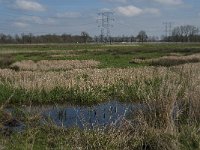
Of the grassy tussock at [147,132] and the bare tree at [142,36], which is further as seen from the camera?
the bare tree at [142,36]

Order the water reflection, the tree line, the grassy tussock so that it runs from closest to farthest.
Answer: the grassy tussock
the water reflection
the tree line

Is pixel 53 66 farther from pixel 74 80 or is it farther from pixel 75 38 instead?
pixel 75 38

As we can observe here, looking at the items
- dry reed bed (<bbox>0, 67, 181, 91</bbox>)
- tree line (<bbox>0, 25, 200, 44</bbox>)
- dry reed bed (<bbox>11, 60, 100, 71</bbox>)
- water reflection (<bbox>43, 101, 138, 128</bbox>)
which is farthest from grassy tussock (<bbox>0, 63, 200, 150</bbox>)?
tree line (<bbox>0, 25, 200, 44</bbox>)

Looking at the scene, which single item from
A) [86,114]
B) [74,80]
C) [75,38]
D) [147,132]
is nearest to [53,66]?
[74,80]

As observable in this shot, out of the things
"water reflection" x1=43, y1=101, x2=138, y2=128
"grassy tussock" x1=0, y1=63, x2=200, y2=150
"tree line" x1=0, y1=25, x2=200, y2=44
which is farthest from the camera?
"tree line" x1=0, y1=25, x2=200, y2=44

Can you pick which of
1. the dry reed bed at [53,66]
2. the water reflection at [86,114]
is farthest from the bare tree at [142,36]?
the water reflection at [86,114]

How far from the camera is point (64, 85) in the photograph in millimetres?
19969

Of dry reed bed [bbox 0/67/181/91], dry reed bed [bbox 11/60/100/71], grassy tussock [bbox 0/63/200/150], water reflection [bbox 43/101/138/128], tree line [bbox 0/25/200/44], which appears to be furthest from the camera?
tree line [bbox 0/25/200/44]

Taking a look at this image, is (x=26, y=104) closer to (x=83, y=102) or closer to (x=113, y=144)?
(x=83, y=102)

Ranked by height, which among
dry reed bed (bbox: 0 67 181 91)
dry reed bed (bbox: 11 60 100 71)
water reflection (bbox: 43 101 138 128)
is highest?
dry reed bed (bbox: 0 67 181 91)

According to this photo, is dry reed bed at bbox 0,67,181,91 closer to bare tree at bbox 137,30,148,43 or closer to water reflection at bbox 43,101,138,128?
water reflection at bbox 43,101,138,128

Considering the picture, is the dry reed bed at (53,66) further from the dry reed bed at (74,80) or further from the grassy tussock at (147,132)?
the grassy tussock at (147,132)

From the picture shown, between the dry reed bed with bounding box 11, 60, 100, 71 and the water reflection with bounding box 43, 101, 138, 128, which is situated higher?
the dry reed bed with bounding box 11, 60, 100, 71

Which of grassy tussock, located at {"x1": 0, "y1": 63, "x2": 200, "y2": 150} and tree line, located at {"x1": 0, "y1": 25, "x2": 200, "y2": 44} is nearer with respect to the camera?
grassy tussock, located at {"x1": 0, "y1": 63, "x2": 200, "y2": 150}
